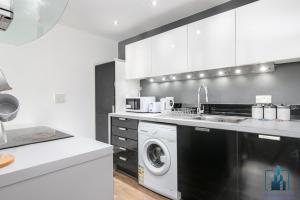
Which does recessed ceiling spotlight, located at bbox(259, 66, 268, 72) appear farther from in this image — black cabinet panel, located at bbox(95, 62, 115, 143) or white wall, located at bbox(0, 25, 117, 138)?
white wall, located at bbox(0, 25, 117, 138)

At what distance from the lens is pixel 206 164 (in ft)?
5.33

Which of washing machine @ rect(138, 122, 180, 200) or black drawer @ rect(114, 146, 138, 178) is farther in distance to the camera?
black drawer @ rect(114, 146, 138, 178)

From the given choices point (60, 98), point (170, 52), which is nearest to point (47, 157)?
point (170, 52)

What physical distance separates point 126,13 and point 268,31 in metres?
1.72

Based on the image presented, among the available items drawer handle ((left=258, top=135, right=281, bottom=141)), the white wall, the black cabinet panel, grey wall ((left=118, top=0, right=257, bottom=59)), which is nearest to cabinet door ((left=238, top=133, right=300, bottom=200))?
drawer handle ((left=258, top=135, right=281, bottom=141))

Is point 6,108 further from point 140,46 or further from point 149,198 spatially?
point 140,46

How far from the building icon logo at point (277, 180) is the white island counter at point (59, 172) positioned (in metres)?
1.20

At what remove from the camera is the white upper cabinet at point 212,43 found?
1802 millimetres

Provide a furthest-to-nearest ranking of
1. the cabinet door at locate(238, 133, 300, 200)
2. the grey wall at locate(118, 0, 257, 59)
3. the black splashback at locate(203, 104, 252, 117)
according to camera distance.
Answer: the grey wall at locate(118, 0, 257, 59)
the black splashback at locate(203, 104, 252, 117)
the cabinet door at locate(238, 133, 300, 200)

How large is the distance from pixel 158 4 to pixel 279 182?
2.19 m

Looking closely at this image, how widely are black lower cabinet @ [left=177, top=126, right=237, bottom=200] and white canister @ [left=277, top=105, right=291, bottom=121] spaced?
23.6 inches

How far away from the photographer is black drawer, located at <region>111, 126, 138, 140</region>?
91.1 inches

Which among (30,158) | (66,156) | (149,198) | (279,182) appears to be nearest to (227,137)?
(279,182)

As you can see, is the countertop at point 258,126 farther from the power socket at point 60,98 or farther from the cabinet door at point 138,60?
the power socket at point 60,98
